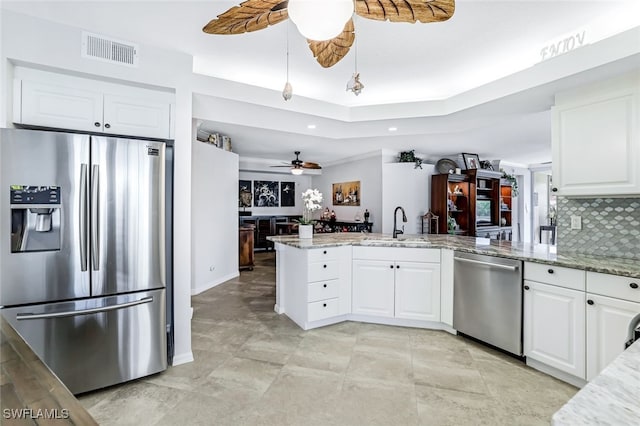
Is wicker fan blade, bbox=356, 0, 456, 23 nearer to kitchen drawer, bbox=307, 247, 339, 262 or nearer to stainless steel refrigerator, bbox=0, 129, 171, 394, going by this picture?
stainless steel refrigerator, bbox=0, 129, 171, 394

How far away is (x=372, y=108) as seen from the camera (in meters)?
3.77

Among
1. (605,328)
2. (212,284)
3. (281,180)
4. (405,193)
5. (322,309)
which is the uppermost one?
(281,180)

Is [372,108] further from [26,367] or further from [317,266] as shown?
[26,367]

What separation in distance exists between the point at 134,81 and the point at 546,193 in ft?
32.1

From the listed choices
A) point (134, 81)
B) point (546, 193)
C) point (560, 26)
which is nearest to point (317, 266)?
point (134, 81)

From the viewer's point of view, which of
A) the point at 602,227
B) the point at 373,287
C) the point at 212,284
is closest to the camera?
the point at 602,227

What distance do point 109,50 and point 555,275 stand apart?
3.75 meters

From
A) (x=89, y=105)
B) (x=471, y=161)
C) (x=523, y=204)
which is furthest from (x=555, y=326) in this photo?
(x=523, y=204)

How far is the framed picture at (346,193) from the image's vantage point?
265 inches

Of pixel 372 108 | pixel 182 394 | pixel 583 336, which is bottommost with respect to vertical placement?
pixel 182 394

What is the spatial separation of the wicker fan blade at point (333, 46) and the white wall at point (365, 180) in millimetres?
4275

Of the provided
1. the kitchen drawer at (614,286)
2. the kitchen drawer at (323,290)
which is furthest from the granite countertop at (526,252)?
the kitchen drawer at (323,290)

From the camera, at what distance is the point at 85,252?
203cm

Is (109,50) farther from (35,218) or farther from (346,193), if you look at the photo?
(346,193)
